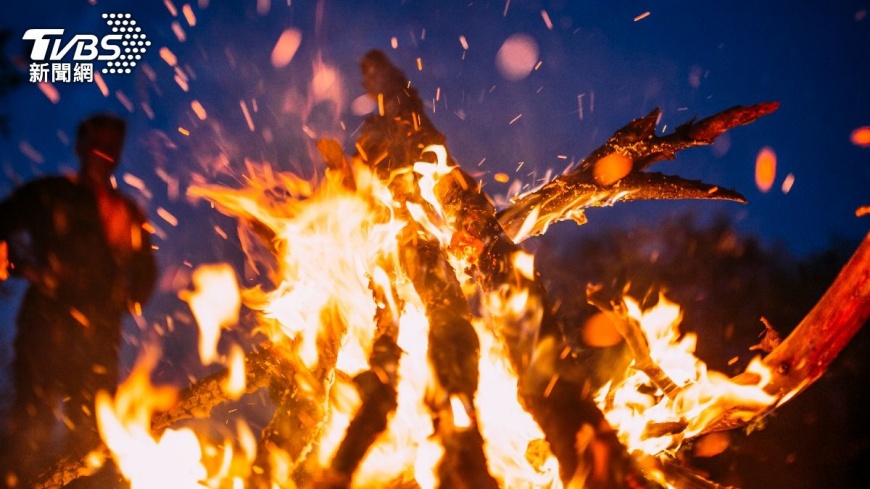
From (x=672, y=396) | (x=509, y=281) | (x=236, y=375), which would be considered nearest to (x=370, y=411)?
(x=509, y=281)

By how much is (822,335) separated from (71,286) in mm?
5328

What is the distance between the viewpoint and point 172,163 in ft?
90.0

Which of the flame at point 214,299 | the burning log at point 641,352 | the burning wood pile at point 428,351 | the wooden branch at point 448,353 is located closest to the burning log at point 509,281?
the burning wood pile at point 428,351

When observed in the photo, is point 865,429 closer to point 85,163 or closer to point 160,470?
point 160,470

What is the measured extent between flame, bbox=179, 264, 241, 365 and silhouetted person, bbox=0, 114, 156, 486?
1117mm

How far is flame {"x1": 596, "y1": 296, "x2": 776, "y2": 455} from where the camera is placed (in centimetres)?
262

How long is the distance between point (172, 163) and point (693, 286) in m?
26.4

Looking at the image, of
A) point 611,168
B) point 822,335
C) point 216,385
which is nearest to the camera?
point 822,335

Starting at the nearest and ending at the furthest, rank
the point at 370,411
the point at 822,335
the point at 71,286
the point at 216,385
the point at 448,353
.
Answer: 1. the point at 822,335
2. the point at 370,411
3. the point at 448,353
4. the point at 216,385
5. the point at 71,286

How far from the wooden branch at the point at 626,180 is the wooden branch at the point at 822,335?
0.97 m

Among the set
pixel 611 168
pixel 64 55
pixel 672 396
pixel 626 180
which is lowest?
pixel 672 396

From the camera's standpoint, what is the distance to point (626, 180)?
3.50 m

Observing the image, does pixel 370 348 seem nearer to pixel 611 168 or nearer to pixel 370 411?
pixel 370 411

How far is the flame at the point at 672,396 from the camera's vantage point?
262 cm
